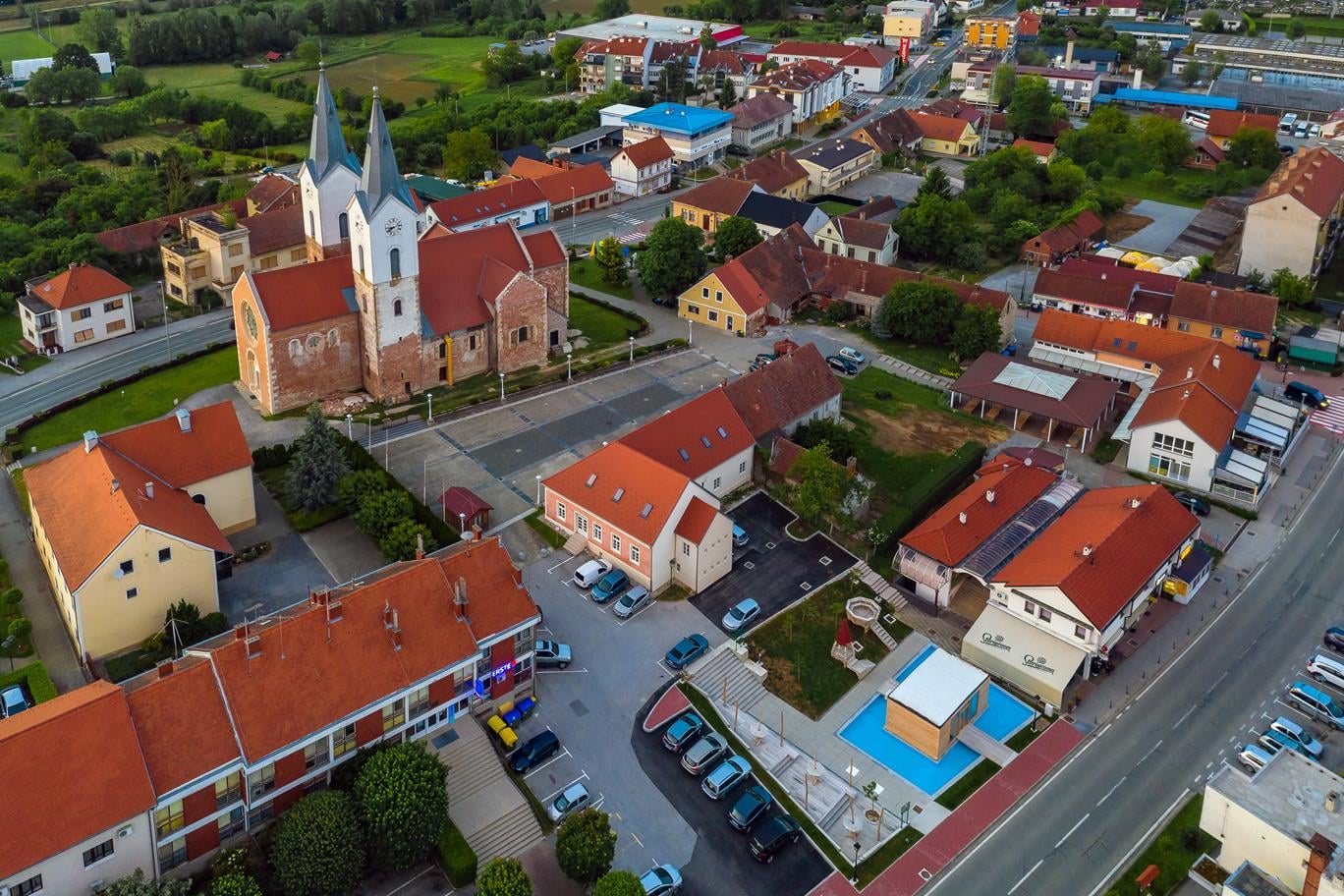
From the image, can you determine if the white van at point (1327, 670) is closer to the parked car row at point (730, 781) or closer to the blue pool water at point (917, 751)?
the blue pool water at point (917, 751)

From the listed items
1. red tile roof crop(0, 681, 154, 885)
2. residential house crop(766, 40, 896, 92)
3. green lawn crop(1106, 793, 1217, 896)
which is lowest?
green lawn crop(1106, 793, 1217, 896)

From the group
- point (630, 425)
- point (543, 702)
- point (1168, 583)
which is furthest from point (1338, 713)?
point (630, 425)

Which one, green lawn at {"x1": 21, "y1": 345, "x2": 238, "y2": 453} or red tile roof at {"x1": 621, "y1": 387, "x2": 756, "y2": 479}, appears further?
green lawn at {"x1": 21, "y1": 345, "x2": 238, "y2": 453}

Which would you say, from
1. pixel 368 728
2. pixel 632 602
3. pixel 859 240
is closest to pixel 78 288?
pixel 632 602

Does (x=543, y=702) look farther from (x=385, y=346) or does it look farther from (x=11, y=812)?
(x=385, y=346)

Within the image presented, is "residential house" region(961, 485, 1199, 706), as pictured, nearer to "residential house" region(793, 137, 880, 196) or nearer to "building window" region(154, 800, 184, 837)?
"building window" region(154, 800, 184, 837)

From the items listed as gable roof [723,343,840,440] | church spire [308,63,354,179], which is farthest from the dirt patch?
church spire [308,63,354,179]
